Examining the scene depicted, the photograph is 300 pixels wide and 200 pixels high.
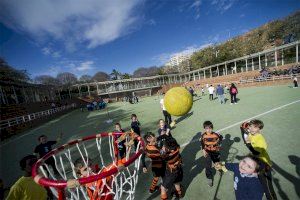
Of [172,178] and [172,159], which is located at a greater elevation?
[172,159]

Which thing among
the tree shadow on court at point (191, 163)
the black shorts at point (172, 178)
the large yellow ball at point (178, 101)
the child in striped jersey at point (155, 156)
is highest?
the large yellow ball at point (178, 101)

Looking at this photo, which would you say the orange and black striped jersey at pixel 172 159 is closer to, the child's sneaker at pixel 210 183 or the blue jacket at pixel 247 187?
the child's sneaker at pixel 210 183

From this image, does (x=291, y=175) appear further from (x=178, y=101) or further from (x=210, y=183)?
(x=178, y=101)

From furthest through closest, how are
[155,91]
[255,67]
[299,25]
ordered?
[155,91]
[299,25]
[255,67]

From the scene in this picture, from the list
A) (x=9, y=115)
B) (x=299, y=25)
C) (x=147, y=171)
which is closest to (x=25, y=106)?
(x=9, y=115)

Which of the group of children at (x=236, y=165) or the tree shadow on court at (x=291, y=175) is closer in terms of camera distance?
the group of children at (x=236, y=165)

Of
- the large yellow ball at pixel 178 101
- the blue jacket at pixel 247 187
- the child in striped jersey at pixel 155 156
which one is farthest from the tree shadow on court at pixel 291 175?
the large yellow ball at pixel 178 101

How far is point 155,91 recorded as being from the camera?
232 feet

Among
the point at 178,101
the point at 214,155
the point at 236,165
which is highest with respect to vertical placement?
the point at 178,101

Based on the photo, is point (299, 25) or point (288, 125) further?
point (299, 25)

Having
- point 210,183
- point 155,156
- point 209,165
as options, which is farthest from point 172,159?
point 210,183

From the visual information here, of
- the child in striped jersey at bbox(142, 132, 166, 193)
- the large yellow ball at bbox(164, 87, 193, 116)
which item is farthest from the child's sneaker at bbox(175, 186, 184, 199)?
the large yellow ball at bbox(164, 87, 193, 116)

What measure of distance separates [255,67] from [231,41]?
124ft

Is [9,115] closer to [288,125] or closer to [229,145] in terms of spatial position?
[229,145]
